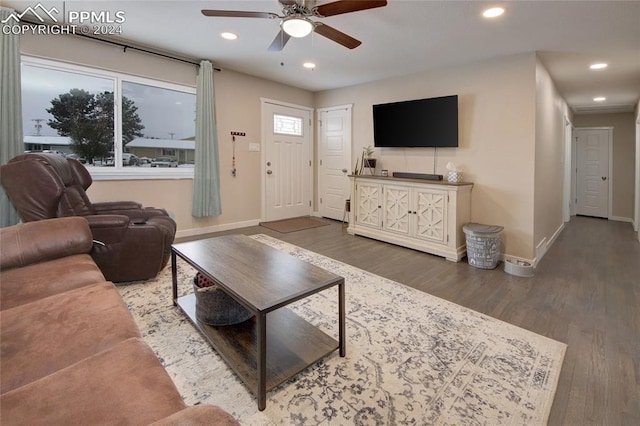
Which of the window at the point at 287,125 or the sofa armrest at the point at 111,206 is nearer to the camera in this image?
the sofa armrest at the point at 111,206

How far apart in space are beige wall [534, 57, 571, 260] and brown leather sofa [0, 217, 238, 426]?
3986 mm

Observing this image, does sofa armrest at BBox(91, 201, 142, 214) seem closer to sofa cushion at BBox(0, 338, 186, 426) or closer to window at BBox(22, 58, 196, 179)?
window at BBox(22, 58, 196, 179)

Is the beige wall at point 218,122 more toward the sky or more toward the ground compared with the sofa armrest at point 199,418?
more toward the sky

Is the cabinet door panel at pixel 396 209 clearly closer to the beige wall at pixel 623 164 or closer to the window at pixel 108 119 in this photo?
the window at pixel 108 119

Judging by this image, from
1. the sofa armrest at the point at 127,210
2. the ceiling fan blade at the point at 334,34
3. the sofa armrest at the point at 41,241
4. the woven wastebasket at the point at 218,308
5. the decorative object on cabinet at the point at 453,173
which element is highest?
the ceiling fan blade at the point at 334,34

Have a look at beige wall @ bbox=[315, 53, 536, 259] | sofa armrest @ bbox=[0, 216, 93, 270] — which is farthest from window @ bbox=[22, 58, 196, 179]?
beige wall @ bbox=[315, 53, 536, 259]

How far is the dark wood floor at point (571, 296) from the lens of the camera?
159cm

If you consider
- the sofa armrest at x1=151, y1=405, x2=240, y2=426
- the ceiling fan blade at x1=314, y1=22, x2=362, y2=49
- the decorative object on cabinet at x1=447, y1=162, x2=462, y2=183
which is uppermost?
the ceiling fan blade at x1=314, y1=22, x2=362, y2=49

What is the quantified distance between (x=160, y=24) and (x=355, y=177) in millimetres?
3032

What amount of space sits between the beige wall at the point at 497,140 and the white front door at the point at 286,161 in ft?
7.54

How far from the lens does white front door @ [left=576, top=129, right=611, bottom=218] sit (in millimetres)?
6684

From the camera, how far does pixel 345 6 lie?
2170 mm

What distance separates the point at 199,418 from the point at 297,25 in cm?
244

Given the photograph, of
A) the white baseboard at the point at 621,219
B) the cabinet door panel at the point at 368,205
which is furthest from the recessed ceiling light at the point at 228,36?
the white baseboard at the point at 621,219
